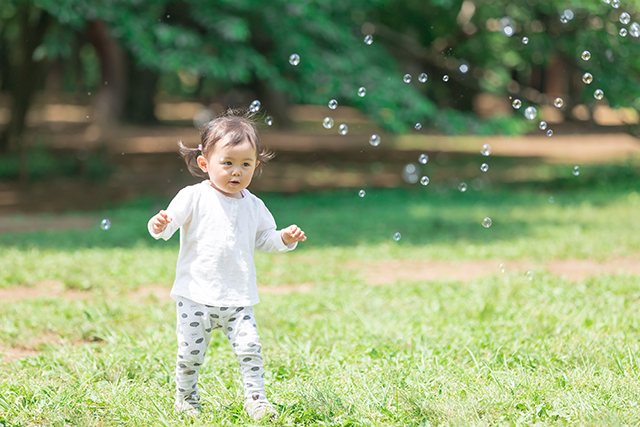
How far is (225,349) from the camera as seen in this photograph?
4.60 meters

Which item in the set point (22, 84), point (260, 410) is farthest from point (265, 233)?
point (22, 84)

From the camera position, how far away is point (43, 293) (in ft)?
20.1

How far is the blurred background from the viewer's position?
9617 mm

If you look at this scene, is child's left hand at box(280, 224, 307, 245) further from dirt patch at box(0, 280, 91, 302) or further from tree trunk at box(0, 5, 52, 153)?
tree trunk at box(0, 5, 52, 153)

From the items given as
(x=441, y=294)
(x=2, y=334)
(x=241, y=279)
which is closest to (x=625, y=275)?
(x=441, y=294)

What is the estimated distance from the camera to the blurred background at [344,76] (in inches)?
379

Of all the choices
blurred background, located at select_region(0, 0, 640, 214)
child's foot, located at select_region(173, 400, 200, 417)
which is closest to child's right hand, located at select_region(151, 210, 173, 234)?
child's foot, located at select_region(173, 400, 200, 417)

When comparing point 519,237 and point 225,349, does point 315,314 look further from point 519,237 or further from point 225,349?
point 519,237

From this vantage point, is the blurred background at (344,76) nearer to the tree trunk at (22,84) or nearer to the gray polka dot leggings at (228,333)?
the tree trunk at (22,84)

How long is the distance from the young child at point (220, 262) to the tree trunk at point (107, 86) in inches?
373

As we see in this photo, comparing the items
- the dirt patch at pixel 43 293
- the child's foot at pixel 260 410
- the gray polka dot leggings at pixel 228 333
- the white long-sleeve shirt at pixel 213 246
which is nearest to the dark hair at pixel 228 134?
the white long-sleeve shirt at pixel 213 246

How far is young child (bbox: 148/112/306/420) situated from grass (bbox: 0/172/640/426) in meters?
0.21

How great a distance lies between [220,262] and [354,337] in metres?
1.68

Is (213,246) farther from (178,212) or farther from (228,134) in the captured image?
(228,134)
